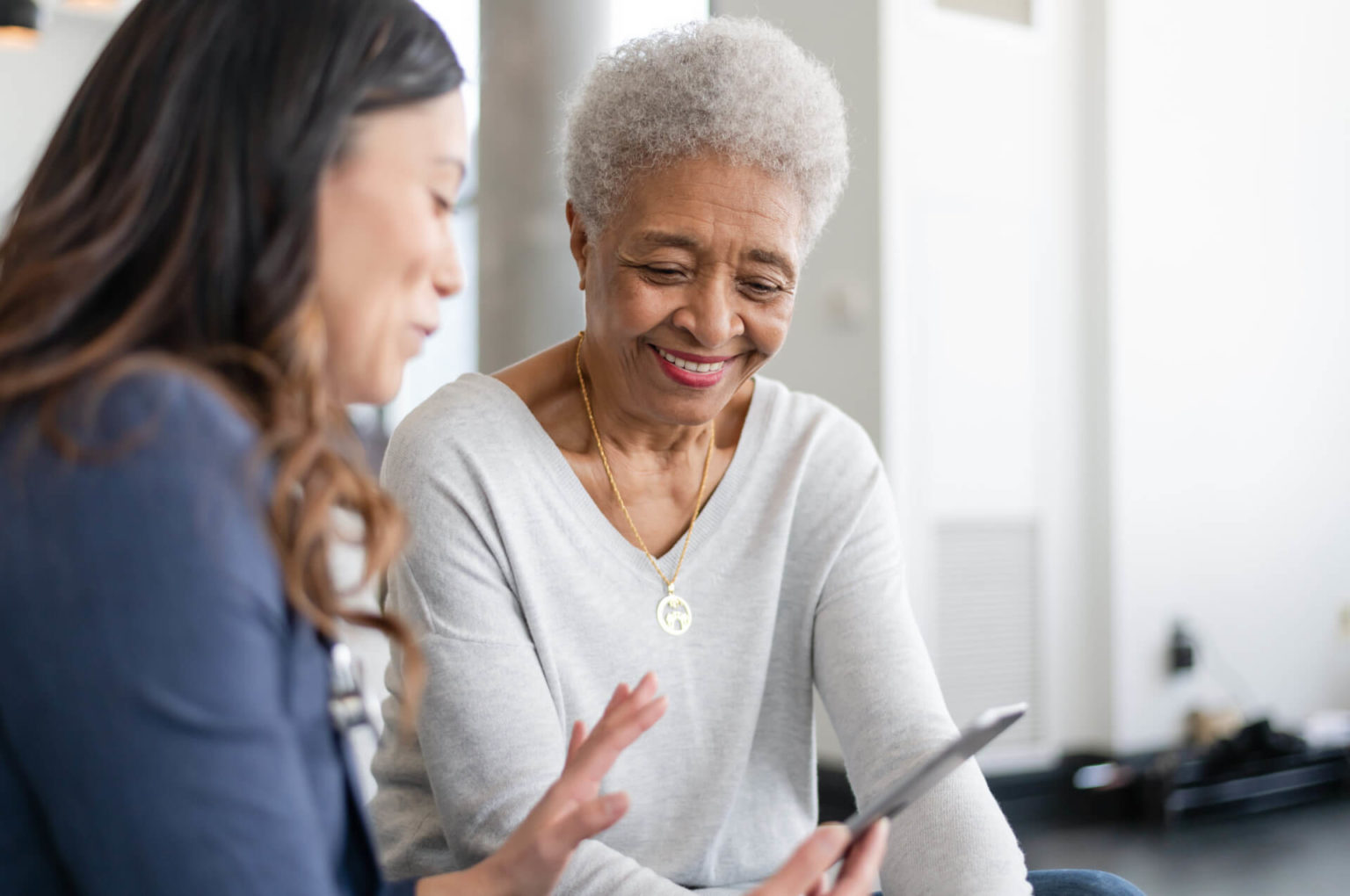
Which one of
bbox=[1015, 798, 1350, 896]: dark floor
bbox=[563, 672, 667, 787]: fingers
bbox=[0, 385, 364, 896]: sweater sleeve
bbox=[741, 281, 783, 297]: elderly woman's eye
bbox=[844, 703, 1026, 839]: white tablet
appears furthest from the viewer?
bbox=[1015, 798, 1350, 896]: dark floor

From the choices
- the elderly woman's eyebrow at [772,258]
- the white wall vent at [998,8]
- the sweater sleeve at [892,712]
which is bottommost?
the sweater sleeve at [892,712]

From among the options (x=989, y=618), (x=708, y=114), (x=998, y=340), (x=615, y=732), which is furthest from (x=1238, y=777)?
(x=615, y=732)

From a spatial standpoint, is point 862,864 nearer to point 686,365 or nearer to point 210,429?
point 210,429

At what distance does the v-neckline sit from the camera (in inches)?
57.6

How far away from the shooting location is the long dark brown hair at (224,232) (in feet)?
2.33

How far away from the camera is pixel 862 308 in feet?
12.2

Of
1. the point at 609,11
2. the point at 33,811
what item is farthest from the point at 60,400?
the point at 609,11

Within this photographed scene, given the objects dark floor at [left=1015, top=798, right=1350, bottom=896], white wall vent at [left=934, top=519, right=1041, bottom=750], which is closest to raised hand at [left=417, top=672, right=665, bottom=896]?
dark floor at [left=1015, top=798, right=1350, bottom=896]

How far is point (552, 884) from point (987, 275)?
3.12 meters

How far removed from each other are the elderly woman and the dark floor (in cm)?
203

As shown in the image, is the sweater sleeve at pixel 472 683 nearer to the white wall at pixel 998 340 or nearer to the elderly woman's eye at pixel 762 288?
the elderly woman's eye at pixel 762 288

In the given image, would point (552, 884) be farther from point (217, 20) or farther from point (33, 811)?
point (217, 20)

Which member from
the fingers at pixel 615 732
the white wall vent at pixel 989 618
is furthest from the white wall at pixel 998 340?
the fingers at pixel 615 732

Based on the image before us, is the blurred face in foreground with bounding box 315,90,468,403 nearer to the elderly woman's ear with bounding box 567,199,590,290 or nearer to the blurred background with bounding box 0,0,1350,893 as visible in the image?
the elderly woman's ear with bounding box 567,199,590,290
